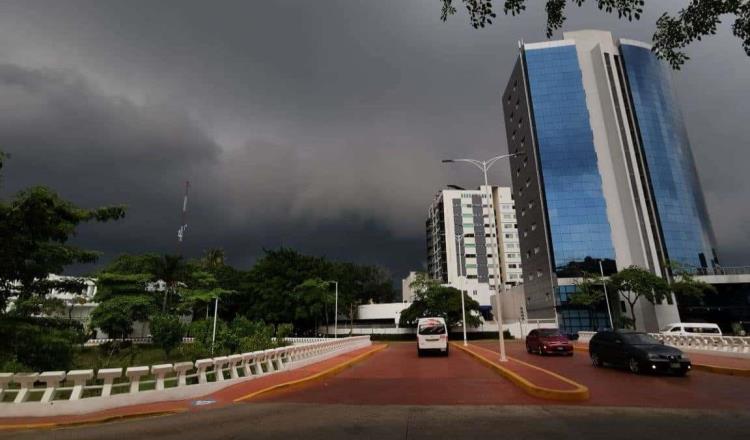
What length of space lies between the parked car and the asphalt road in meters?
6.47

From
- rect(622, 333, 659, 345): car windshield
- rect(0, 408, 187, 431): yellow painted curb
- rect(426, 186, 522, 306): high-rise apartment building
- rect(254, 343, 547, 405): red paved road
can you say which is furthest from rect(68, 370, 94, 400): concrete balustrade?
rect(426, 186, 522, 306): high-rise apartment building

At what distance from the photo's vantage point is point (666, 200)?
66938 millimetres

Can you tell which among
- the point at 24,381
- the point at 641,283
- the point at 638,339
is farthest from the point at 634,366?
the point at 641,283

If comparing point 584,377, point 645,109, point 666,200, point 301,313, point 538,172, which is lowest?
point 584,377

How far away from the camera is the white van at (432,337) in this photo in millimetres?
24672

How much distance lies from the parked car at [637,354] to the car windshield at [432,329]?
30.2 ft

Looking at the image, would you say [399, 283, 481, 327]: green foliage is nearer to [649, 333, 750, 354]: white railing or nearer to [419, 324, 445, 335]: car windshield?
[649, 333, 750, 354]: white railing

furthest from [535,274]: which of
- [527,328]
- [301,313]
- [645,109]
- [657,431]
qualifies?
[657,431]

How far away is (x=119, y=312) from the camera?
41.2 m

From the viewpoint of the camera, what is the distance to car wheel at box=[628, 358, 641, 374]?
561 inches

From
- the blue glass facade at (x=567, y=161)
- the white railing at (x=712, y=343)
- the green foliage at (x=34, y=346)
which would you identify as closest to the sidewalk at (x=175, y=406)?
the green foliage at (x=34, y=346)

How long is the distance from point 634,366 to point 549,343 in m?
9.96

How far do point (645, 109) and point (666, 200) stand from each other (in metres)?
16.9

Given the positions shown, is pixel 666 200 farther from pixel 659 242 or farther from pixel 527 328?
pixel 527 328
